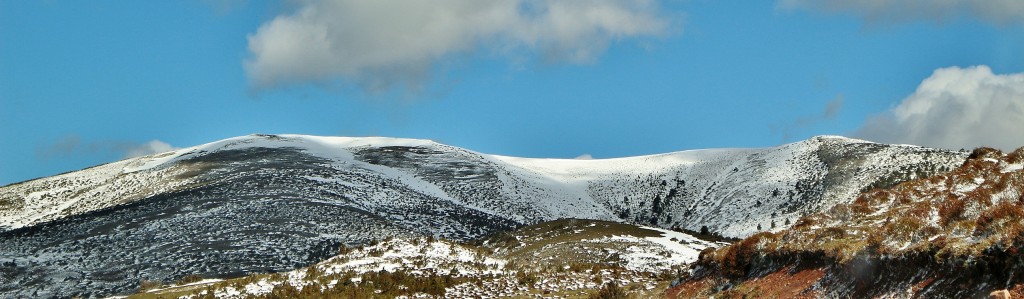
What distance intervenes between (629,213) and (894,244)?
78.7 m

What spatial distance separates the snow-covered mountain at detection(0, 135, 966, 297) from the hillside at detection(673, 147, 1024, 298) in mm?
31796

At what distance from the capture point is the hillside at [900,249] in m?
12.8

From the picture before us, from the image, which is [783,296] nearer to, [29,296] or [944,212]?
[944,212]

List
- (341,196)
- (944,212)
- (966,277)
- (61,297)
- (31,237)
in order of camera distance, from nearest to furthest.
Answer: (966,277) → (944,212) → (61,297) → (31,237) → (341,196)

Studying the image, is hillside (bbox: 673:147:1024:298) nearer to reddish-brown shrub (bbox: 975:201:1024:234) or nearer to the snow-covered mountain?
reddish-brown shrub (bbox: 975:201:1024:234)

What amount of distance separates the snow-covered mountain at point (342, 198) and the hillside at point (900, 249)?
3180 centimetres

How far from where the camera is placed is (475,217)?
75750 millimetres

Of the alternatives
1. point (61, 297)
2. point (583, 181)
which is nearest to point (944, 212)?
point (61, 297)

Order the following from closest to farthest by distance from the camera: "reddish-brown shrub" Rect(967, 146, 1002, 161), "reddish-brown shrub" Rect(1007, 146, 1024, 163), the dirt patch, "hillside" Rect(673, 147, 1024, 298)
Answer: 1. "hillside" Rect(673, 147, 1024, 298)
2. the dirt patch
3. "reddish-brown shrub" Rect(1007, 146, 1024, 163)
4. "reddish-brown shrub" Rect(967, 146, 1002, 161)

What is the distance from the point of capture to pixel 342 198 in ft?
230

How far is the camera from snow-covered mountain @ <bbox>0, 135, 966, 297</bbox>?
51250 millimetres

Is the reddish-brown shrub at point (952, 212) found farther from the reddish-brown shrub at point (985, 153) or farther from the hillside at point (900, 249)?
the reddish-brown shrub at point (985, 153)

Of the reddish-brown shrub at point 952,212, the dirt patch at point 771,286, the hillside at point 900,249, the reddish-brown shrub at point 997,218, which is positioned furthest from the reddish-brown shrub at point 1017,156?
the reddish-brown shrub at point 997,218

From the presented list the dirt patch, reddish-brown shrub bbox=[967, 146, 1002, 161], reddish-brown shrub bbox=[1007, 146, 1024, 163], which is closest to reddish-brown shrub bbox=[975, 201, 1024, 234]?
the dirt patch
